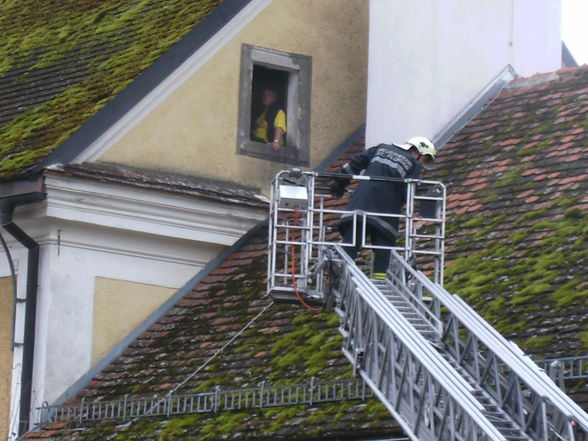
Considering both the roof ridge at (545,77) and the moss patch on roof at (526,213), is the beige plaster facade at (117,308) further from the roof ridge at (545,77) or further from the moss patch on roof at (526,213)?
the roof ridge at (545,77)

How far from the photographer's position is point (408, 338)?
42.5ft

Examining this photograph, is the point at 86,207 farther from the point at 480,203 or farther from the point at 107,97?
the point at 480,203

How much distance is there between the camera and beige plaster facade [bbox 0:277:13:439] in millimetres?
18453

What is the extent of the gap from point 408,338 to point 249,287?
5.75 m

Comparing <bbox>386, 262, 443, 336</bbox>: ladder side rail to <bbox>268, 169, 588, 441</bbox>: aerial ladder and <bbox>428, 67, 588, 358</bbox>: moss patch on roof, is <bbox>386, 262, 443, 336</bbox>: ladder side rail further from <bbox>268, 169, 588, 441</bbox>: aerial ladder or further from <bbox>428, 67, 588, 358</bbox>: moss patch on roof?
<bbox>428, 67, 588, 358</bbox>: moss patch on roof

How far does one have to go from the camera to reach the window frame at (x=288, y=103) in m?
19.8

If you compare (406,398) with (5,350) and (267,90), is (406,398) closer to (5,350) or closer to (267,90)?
(5,350)

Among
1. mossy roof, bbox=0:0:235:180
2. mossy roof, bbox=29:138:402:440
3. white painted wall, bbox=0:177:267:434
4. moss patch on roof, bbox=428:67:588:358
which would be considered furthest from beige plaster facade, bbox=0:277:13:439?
moss patch on roof, bbox=428:67:588:358

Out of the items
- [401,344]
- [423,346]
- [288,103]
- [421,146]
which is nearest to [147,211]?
[288,103]

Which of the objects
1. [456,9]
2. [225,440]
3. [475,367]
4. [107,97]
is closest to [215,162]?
[107,97]

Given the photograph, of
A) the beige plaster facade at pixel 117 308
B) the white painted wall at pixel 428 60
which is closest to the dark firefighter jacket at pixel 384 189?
the beige plaster facade at pixel 117 308

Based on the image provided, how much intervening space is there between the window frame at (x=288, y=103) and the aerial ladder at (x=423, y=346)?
4.12 metres

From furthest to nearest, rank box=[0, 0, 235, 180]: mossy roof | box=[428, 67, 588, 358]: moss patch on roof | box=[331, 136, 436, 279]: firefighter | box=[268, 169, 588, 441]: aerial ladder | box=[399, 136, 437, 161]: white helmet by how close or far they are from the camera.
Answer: box=[0, 0, 235, 180]: mossy roof < box=[399, 136, 437, 161]: white helmet < box=[428, 67, 588, 358]: moss patch on roof < box=[331, 136, 436, 279]: firefighter < box=[268, 169, 588, 441]: aerial ladder

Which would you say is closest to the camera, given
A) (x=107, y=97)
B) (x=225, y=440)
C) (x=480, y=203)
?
(x=225, y=440)
